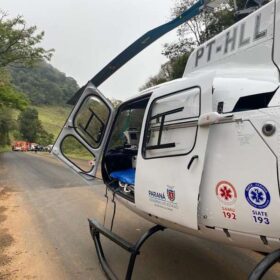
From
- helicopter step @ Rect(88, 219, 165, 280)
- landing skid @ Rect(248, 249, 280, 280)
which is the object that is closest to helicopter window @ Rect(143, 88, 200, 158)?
helicopter step @ Rect(88, 219, 165, 280)

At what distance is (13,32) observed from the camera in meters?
31.5

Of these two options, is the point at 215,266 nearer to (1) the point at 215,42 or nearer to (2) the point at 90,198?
(1) the point at 215,42

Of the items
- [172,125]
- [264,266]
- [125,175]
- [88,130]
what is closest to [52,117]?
[88,130]

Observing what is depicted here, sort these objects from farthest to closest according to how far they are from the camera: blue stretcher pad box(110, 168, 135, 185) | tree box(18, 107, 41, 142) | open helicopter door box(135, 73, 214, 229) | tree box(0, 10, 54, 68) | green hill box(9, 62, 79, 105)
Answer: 1. green hill box(9, 62, 79, 105)
2. tree box(18, 107, 41, 142)
3. tree box(0, 10, 54, 68)
4. blue stretcher pad box(110, 168, 135, 185)
5. open helicopter door box(135, 73, 214, 229)

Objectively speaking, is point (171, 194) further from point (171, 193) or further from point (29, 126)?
point (29, 126)

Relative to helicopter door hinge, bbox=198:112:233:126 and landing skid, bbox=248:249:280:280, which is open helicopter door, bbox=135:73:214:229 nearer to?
helicopter door hinge, bbox=198:112:233:126

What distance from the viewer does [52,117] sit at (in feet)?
365

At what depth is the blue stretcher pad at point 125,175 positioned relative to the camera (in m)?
4.85

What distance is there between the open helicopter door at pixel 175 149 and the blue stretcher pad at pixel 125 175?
755 millimetres

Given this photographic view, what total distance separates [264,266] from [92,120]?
11.4ft

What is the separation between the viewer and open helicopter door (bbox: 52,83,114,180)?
5.25 m

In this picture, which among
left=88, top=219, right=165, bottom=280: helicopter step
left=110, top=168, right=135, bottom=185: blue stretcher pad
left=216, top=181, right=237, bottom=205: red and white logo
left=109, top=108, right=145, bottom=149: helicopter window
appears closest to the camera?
left=216, top=181, right=237, bottom=205: red and white logo

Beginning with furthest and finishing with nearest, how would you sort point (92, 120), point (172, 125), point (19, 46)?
point (19, 46) < point (92, 120) < point (172, 125)

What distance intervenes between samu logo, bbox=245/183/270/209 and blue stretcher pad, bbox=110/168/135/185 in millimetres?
2109
